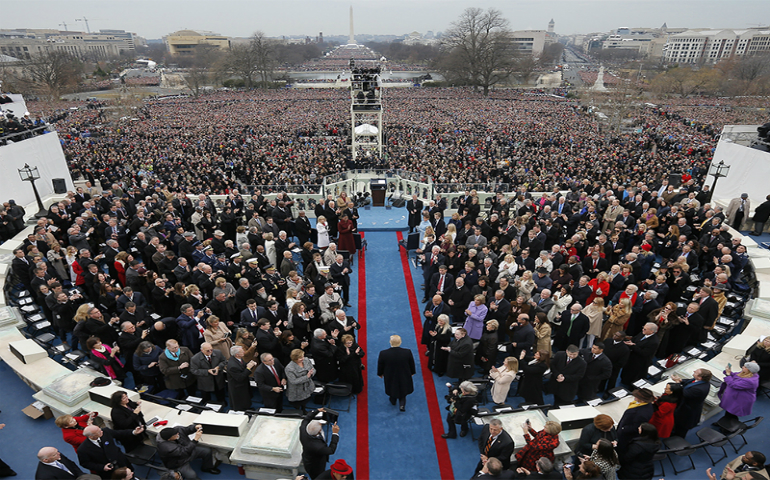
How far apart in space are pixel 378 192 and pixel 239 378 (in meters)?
10.7

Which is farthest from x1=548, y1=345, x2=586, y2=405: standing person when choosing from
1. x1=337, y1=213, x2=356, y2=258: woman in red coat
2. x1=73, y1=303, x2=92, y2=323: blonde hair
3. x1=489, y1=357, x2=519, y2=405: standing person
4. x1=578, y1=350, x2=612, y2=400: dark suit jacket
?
x1=73, y1=303, x2=92, y2=323: blonde hair

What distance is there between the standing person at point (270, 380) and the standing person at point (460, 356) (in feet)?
8.35

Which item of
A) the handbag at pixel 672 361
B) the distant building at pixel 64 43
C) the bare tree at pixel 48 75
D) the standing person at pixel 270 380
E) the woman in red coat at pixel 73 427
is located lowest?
the handbag at pixel 672 361

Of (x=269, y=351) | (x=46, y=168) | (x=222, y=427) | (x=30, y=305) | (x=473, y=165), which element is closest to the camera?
(x=222, y=427)

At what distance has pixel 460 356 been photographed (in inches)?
244

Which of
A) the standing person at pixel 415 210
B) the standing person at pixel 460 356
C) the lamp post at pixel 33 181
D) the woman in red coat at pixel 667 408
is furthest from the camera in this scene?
the standing person at pixel 415 210

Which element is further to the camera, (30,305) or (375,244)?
(375,244)

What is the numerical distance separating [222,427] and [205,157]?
23232 millimetres

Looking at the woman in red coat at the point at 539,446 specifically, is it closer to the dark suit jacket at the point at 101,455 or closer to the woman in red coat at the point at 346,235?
the dark suit jacket at the point at 101,455

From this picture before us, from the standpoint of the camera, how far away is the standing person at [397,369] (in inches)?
231

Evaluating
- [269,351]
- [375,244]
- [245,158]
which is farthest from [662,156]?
[269,351]

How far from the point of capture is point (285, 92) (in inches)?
2477

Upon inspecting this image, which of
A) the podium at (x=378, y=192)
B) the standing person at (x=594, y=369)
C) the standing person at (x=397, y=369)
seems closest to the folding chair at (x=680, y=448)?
the standing person at (x=594, y=369)

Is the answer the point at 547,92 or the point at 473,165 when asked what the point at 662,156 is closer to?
the point at 473,165
